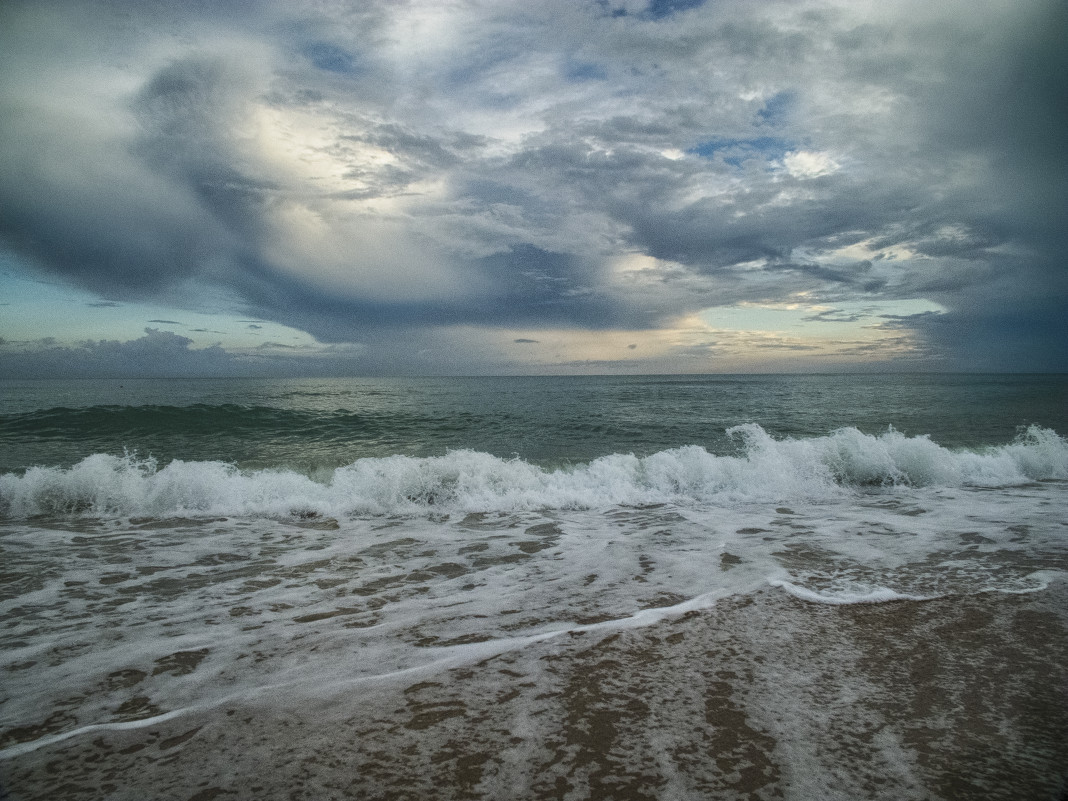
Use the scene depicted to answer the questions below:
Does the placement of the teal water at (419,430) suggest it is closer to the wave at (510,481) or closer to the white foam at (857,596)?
the wave at (510,481)

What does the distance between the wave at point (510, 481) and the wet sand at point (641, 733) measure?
21.0 ft

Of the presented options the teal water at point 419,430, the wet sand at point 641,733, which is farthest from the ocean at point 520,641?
the teal water at point 419,430

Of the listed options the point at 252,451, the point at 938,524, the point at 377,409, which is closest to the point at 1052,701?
the point at 938,524

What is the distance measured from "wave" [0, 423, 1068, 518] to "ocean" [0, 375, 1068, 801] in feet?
0.31

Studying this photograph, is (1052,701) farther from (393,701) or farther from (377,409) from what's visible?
(377,409)

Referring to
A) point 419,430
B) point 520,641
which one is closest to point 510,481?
point 520,641

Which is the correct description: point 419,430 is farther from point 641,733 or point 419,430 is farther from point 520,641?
point 641,733

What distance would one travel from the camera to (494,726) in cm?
277

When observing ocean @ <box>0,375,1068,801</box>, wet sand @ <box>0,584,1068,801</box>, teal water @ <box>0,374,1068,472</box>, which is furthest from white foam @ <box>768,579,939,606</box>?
teal water @ <box>0,374,1068,472</box>

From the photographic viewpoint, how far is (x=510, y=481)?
36.0ft

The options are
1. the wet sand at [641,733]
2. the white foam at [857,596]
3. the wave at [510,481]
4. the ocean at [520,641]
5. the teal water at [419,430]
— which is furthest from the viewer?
the teal water at [419,430]

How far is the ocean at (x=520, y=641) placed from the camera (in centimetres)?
244

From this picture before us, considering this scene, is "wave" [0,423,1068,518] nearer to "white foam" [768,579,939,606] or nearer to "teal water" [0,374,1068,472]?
"teal water" [0,374,1068,472]

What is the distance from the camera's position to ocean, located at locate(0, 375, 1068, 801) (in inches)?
96.0
